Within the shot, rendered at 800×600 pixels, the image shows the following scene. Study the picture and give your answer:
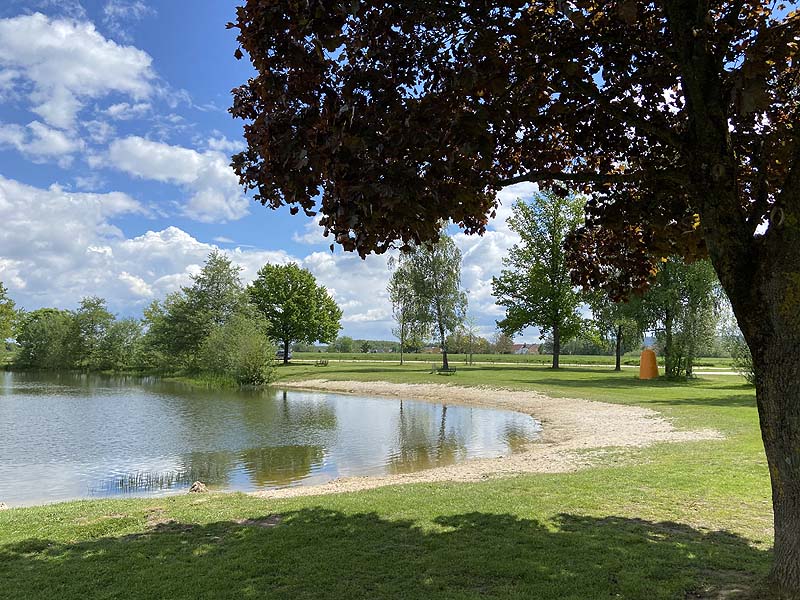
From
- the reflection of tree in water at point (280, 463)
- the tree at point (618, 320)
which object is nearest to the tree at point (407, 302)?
the tree at point (618, 320)

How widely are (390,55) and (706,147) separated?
2703 millimetres

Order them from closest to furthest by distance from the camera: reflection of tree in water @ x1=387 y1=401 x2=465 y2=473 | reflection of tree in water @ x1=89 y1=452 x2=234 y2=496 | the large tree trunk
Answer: the large tree trunk → reflection of tree in water @ x1=89 y1=452 x2=234 y2=496 → reflection of tree in water @ x1=387 y1=401 x2=465 y2=473

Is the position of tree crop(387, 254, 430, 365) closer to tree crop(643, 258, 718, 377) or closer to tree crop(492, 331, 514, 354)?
tree crop(643, 258, 718, 377)

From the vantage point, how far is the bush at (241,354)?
44000 mm

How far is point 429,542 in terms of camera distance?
6.06m

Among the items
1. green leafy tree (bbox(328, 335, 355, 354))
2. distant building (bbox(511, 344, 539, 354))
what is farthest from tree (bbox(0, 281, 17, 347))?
distant building (bbox(511, 344, 539, 354))

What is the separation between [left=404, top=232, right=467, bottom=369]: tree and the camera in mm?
47938

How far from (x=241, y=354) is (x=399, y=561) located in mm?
40636

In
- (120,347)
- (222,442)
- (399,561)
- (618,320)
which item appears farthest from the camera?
(120,347)

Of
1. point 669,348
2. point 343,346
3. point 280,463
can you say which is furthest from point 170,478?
point 343,346

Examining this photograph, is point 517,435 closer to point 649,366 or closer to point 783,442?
point 783,442

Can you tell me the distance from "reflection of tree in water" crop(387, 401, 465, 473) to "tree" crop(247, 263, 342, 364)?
4457 centimetres

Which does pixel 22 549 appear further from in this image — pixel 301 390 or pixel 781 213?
pixel 301 390

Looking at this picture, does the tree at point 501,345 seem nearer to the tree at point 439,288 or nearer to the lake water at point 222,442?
the tree at point 439,288
